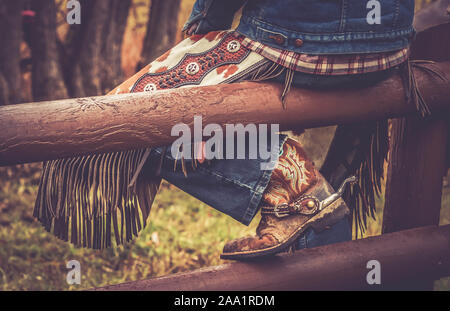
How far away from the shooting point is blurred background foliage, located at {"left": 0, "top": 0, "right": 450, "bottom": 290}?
2.38 m

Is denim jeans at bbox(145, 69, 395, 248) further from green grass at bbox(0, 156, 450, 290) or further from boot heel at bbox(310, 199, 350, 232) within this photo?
green grass at bbox(0, 156, 450, 290)

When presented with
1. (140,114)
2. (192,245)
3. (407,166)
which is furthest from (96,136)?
(192,245)

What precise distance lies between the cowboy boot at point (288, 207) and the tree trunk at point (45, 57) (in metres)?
2.57

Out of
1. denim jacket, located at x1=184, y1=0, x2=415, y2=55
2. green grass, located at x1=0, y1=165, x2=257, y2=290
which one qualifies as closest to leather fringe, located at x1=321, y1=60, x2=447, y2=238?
denim jacket, located at x1=184, y1=0, x2=415, y2=55

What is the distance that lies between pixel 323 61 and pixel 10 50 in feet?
8.68

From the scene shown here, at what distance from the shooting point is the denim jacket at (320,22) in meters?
1.28

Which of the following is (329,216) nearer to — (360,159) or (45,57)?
(360,159)

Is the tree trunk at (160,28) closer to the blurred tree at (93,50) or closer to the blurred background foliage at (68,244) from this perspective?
the blurred background foliage at (68,244)

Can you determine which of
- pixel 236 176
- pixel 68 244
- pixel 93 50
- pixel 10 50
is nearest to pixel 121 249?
pixel 68 244

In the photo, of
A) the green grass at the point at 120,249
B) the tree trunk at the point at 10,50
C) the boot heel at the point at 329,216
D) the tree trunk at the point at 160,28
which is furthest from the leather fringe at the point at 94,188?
the tree trunk at the point at 160,28

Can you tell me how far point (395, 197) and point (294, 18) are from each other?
0.84 m

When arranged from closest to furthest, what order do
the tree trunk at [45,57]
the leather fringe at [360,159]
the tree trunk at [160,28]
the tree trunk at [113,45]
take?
1. the leather fringe at [360,159]
2. the tree trunk at [45,57]
3. the tree trunk at [113,45]
4. the tree trunk at [160,28]

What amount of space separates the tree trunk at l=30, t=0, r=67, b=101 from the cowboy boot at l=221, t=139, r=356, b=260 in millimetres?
2566

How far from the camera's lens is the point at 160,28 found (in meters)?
4.18
